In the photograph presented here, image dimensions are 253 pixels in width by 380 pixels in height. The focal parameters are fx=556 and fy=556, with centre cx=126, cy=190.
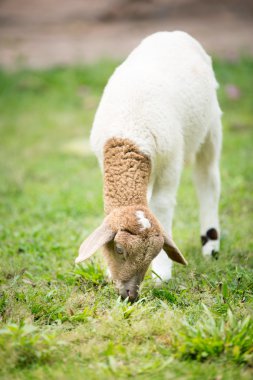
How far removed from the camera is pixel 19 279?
476 cm

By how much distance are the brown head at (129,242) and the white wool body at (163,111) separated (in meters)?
0.41

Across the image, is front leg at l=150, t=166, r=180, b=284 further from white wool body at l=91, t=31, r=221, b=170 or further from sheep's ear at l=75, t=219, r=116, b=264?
sheep's ear at l=75, t=219, r=116, b=264

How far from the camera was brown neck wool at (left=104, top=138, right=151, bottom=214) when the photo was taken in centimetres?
446

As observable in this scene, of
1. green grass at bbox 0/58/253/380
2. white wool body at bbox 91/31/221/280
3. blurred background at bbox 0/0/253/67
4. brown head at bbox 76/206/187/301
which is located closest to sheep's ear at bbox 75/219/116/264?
brown head at bbox 76/206/187/301

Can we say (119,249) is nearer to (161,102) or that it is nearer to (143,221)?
(143,221)

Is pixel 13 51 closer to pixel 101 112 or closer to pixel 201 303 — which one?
pixel 101 112

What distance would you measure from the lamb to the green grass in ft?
1.08

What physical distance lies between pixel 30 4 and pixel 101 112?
13347 mm

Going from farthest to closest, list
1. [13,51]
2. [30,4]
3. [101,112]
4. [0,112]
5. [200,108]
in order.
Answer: [30,4], [13,51], [0,112], [200,108], [101,112]

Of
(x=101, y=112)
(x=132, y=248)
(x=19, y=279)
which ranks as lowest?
(x=19, y=279)

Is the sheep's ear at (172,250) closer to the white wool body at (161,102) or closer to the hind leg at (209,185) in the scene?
the white wool body at (161,102)

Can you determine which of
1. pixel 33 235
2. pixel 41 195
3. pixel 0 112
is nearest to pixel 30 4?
pixel 0 112

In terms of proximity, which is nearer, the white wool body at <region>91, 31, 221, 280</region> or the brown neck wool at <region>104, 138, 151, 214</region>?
the brown neck wool at <region>104, 138, 151, 214</region>

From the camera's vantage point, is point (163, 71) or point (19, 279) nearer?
point (19, 279)
